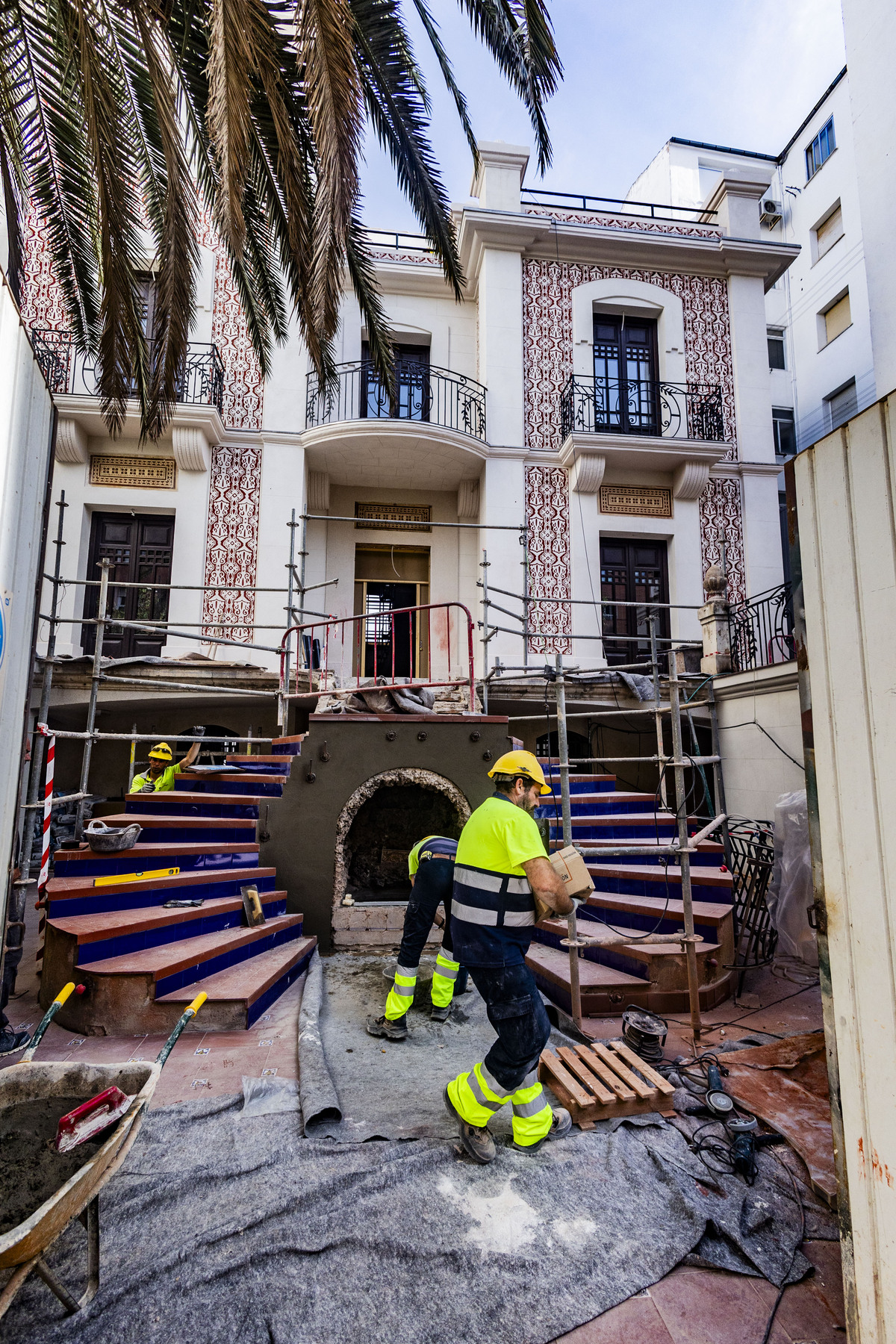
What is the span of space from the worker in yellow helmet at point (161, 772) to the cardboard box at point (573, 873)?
517cm

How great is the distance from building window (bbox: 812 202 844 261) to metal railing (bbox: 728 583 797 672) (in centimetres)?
1150

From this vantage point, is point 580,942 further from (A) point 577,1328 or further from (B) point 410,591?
(B) point 410,591

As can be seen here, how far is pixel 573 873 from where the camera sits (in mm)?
3697

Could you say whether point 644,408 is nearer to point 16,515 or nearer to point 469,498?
point 469,498

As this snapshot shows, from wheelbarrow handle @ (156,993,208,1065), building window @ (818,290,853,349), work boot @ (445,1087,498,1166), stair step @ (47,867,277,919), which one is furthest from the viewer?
building window @ (818,290,853,349)

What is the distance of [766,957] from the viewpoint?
6.81 meters

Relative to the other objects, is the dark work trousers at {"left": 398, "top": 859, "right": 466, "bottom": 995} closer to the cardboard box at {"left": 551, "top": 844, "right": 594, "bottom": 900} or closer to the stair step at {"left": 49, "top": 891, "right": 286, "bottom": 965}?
the cardboard box at {"left": 551, "top": 844, "right": 594, "bottom": 900}

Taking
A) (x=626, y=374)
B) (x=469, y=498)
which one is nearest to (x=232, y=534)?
(x=469, y=498)

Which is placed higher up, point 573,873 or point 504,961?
point 573,873

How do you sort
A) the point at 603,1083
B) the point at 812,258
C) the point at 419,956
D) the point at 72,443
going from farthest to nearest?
the point at 812,258 → the point at 72,443 → the point at 419,956 → the point at 603,1083

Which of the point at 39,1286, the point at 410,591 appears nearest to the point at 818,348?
the point at 410,591

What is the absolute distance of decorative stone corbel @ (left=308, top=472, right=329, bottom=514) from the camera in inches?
522

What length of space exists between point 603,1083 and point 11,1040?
3817mm

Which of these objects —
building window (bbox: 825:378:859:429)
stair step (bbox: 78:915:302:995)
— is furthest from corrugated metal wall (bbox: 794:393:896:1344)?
building window (bbox: 825:378:859:429)
